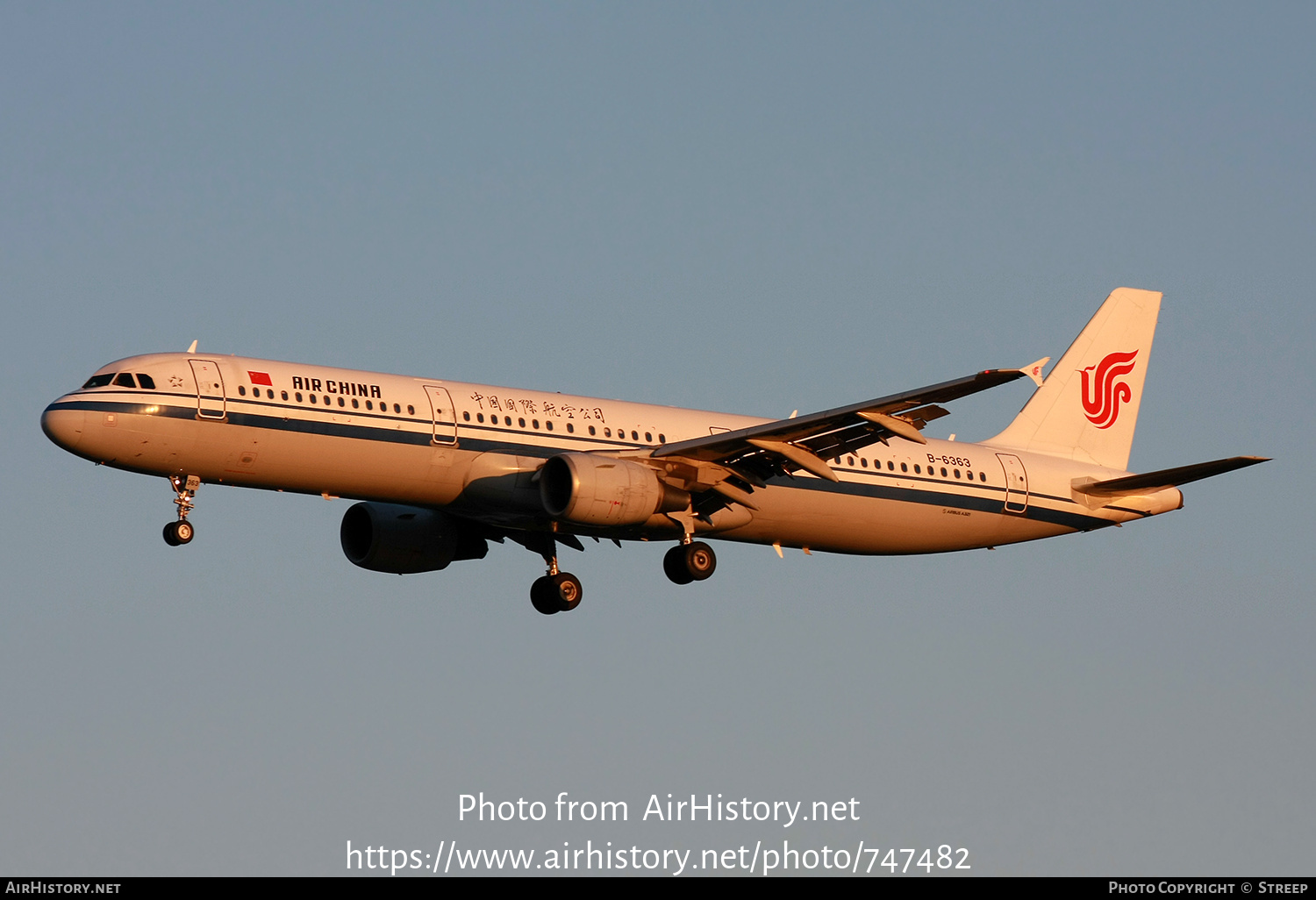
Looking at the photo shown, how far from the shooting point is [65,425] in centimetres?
4069

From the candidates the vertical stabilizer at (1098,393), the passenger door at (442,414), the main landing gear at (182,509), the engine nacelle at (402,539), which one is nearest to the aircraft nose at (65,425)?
the main landing gear at (182,509)

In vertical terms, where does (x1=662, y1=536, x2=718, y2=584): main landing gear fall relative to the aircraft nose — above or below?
above

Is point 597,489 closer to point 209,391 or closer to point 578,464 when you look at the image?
point 578,464

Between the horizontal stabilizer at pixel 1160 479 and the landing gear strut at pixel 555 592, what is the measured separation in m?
14.9

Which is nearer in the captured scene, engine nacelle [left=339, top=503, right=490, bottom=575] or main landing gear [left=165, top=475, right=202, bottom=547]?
main landing gear [left=165, top=475, right=202, bottom=547]

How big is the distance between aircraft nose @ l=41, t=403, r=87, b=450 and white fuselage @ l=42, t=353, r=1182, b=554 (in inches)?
1.5

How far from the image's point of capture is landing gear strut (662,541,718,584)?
46.3 meters

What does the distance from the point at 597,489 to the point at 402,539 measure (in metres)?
7.75

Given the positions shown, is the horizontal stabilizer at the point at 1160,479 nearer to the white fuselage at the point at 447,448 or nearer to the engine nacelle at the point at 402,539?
the white fuselage at the point at 447,448

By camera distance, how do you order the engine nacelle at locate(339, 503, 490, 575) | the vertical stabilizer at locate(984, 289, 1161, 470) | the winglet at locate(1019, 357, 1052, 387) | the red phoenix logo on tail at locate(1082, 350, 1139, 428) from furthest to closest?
the red phoenix logo on tail at locate(1082, 350, 1139, 428) < the vertical stabilizer at locate(984, 289, 1161, 470) < the engine nacelle at locate(339, 503, 490, 575) < the winglet at locate(1019, 357, 1052, 387)

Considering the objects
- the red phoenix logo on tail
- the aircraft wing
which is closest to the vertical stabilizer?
the red phoenix logo on tail

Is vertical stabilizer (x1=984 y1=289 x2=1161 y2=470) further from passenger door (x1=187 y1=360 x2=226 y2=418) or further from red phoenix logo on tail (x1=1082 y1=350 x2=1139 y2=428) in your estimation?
passenger door (x1=187 y1=360 x2=226 y2=418)

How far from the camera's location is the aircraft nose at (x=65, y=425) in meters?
40.7

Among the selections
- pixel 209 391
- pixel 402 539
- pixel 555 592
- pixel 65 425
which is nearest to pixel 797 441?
pixel 555 592
